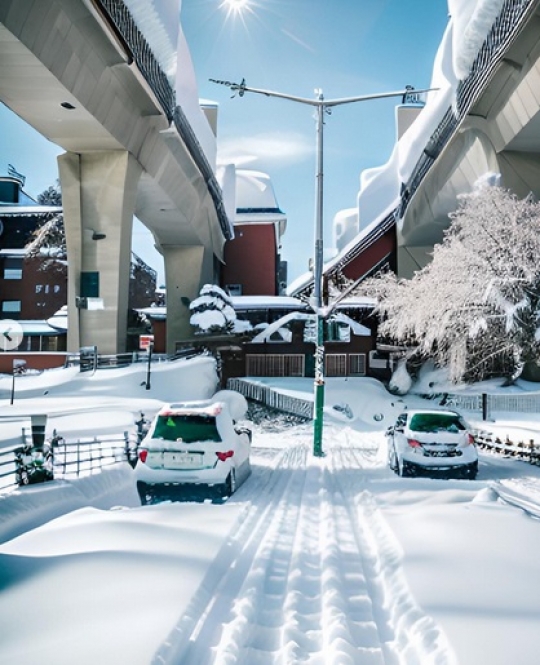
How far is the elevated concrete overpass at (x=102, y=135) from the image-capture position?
17.8 meters

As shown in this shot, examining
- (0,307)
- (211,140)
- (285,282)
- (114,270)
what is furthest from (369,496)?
(285,282)

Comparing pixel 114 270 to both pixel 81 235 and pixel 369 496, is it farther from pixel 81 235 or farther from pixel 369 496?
pixel 369 496

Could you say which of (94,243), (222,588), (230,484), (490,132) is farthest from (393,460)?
(94,243)

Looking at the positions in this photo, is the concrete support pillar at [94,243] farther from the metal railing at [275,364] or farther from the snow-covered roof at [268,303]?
the snow-covered roof at [268,303]

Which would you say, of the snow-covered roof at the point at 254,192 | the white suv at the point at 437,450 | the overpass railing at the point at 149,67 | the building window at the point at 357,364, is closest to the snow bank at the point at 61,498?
the white suv at the point at 437,450

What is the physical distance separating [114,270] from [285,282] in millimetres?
51268

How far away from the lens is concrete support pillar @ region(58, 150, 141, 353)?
88.3 ft

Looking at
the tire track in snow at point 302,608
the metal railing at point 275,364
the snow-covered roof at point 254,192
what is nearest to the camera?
the tire track in snow at point 302,608

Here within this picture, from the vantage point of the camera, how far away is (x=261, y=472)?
1281 centimetres

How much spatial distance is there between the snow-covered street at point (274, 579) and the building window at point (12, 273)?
4810 cm

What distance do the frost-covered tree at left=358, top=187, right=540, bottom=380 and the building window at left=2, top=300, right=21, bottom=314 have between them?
141 feet

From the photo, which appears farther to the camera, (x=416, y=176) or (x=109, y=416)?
(x=416, y=176)

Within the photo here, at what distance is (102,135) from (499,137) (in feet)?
57.8

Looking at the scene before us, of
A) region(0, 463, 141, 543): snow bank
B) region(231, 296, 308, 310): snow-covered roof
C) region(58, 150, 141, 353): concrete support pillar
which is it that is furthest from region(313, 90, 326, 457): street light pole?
region(231, 296, 308, 310): snow-covered roof
